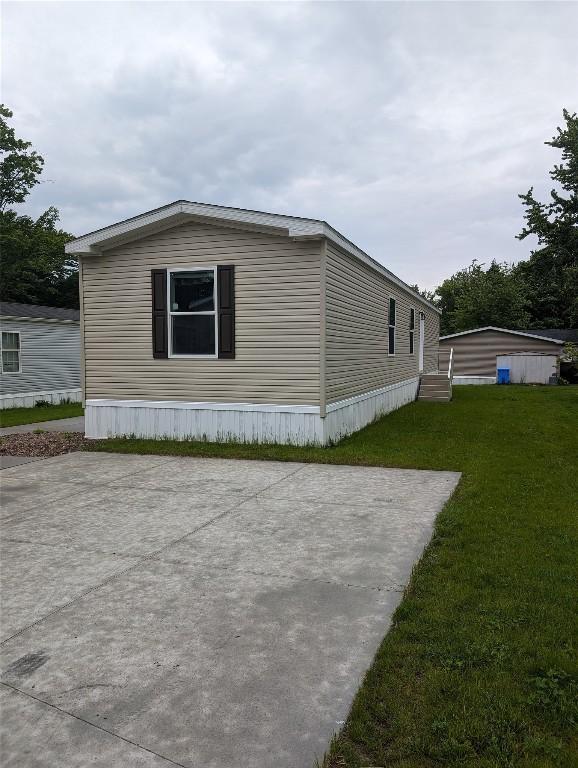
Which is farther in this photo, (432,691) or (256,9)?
(256,9)

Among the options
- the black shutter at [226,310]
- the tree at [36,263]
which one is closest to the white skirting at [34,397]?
the black shutter at [226,310]

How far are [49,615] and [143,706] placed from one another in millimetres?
1139

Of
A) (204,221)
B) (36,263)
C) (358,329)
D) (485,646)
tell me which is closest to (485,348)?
(358,329)

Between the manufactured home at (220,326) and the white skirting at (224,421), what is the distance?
0.06 ft

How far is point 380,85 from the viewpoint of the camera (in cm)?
1109

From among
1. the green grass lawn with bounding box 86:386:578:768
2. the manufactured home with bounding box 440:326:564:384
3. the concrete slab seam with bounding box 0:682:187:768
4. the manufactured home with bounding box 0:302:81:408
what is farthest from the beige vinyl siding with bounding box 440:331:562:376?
the concrete slab seam with bounding box 0:682:187:768


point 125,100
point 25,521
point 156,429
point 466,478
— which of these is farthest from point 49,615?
point 125,100

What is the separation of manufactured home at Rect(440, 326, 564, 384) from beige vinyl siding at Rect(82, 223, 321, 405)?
18594 millimetres

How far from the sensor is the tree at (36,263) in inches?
1141

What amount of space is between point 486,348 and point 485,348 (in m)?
0.05

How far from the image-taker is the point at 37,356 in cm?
1714

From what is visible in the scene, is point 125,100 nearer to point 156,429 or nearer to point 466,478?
point 156,429

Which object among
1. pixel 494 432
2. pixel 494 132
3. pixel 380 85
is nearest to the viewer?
pixel 494 432

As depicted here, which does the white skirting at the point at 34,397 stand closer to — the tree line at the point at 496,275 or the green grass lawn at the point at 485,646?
the tree line at the point at 496,275
